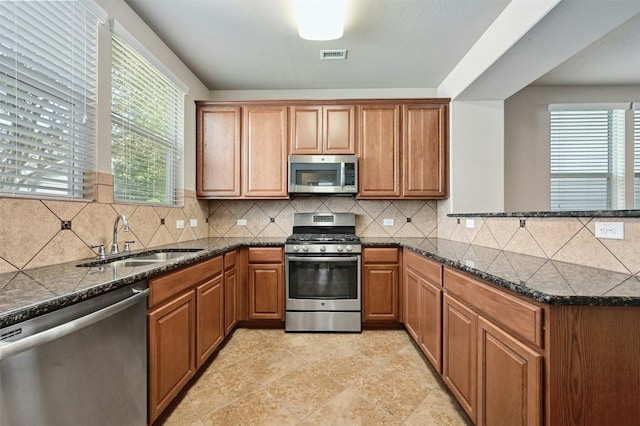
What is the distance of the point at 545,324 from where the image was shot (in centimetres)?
98

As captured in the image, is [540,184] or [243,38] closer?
[243,38]

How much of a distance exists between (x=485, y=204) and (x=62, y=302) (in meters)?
3.24

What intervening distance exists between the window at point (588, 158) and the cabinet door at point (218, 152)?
3571mm

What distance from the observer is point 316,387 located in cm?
189

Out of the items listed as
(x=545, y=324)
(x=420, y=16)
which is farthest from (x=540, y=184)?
(x=545, y=324)

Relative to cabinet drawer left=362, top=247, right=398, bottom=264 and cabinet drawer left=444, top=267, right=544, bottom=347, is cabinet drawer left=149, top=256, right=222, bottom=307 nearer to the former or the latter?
cabinet drawer left=362, top=247, right=398, bottom=264

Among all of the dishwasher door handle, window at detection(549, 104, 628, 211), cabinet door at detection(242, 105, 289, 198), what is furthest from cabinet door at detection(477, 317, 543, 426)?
window at detection(549, 104, 628, 211)

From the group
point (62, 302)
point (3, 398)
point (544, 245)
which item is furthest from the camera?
point (544, 245)

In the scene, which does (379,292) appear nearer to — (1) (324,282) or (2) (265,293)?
(1) (324,282)

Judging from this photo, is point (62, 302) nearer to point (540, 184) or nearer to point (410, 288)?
point (410, 288)

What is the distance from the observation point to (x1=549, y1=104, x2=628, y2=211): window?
3211mm

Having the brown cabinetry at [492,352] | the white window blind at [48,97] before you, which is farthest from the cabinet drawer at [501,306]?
the white window blind at [48,97]

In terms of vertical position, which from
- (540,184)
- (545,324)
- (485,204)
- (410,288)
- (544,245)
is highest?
(540,184)

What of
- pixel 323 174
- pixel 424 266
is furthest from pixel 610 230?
pixel 323 174
